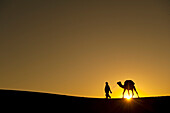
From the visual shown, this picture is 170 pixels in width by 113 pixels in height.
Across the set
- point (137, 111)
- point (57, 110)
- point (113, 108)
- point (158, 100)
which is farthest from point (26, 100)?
point (158, 100)

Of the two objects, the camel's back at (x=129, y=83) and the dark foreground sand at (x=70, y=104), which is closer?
the dark foreground sand at (x=70, y=104)

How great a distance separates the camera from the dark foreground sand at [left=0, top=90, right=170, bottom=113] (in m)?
13.9

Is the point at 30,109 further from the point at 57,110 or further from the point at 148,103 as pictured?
the point at 148,103

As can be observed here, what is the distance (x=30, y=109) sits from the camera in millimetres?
13664

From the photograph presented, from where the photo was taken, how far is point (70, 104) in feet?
51.6

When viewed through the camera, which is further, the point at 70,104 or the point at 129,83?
the point at 129,83

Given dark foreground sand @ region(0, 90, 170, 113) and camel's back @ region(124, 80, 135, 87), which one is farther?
camel's back @ region(124, 80, 135, 87)

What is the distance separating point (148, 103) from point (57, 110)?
6.88 metres

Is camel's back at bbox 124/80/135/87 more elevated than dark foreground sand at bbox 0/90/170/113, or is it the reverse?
camel's back at bbox 124/80/135/87

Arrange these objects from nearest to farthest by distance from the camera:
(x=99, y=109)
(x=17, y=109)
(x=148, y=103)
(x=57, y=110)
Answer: (x=17, y=109) → (x=57, y=110) → (x=99, y=109) → (x=148, y=103)

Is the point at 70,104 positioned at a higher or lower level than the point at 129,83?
lower

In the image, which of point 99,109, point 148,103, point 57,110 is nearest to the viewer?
point 57,110

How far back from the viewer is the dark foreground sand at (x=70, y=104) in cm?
1386

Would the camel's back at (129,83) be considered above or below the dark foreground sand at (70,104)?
above
